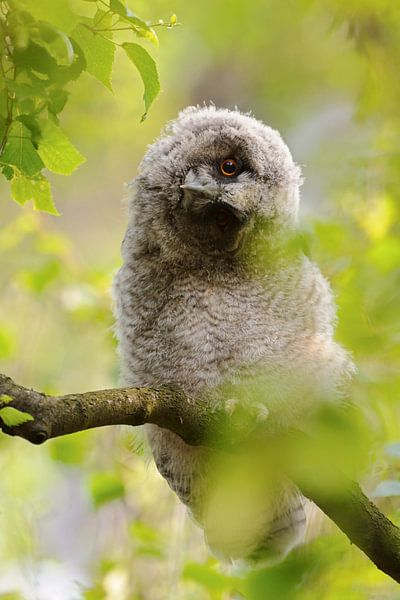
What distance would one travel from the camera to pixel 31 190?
1356mm

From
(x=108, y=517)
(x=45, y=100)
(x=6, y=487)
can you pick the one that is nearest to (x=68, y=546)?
(x=108, y=517)

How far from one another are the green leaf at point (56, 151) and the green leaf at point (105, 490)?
1672mm

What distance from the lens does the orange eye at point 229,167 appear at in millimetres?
2426

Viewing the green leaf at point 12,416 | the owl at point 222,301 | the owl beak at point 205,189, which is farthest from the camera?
the owl beak at point 205,189

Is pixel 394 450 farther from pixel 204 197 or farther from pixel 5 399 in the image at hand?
pixel 204 197

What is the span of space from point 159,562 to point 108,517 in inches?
21.9

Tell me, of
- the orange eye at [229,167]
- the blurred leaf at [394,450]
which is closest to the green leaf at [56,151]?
the blurred leaf at [394,450]

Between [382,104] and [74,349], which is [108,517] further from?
[382,104]

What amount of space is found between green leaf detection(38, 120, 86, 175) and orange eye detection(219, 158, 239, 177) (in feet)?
3.78

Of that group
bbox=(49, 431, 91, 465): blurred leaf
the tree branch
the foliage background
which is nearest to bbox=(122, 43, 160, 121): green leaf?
the foliage background

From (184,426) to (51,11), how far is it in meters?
0.86

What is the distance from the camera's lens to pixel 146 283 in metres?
2.36

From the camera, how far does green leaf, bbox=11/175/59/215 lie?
1.35 meters

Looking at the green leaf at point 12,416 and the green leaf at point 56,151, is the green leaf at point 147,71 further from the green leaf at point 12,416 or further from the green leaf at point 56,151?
the green leaf at point 12,416
